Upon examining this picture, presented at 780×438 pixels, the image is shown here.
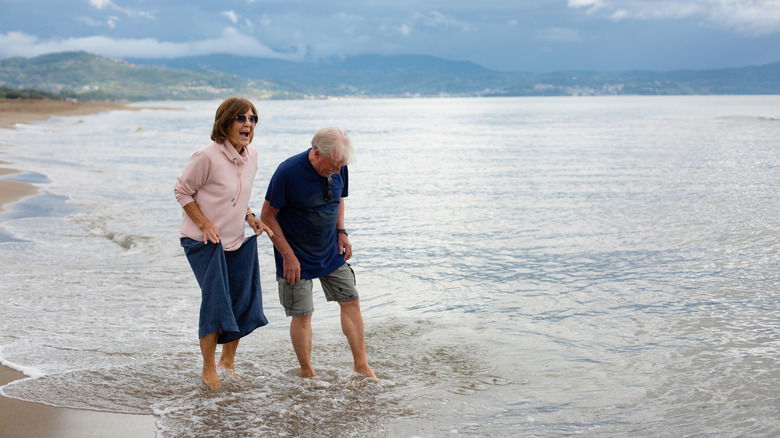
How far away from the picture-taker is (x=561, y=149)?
3106 centimetres

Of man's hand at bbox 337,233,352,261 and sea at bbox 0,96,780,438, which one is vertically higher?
man's hand at bbox 337,233,352,261

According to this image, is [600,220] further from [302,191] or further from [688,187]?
[302,191]

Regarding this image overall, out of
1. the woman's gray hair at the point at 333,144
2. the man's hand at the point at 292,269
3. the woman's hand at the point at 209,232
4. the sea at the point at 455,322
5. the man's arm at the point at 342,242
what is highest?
the woman's gray hair at the point at 333,144

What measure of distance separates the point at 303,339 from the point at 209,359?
0.73 m

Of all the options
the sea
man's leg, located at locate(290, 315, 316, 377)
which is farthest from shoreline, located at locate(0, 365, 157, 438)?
man's leg, located at locate(290, 315, 316, 377)

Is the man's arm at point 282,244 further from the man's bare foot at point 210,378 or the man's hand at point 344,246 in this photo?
the man's bare foot at point 210,378

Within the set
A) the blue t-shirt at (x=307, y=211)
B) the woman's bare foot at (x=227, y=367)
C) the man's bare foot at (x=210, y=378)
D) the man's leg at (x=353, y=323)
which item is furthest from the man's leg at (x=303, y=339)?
the man's bare foot at (x=210, y=378)

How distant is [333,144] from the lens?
14.8ft

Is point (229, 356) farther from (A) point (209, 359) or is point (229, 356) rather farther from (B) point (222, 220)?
(B) point (222, 220)

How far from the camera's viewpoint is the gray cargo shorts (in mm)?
4965

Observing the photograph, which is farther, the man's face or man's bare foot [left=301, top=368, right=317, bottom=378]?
man's bare foot [left=301, top=368, right=317, bottom=378]

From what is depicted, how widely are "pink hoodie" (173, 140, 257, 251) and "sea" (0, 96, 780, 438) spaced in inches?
51.7

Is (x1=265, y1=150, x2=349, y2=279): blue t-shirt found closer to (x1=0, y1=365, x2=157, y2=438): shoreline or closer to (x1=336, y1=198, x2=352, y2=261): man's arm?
(x1=336, y1=198, x2=352, y2=261): man's arm

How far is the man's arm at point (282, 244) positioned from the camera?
473cm
